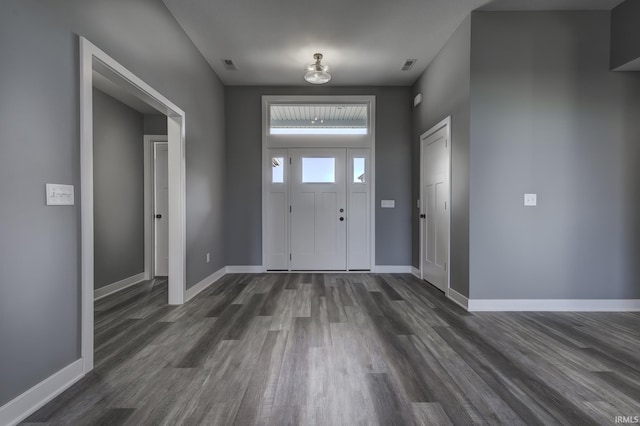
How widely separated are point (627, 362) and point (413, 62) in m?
3.84

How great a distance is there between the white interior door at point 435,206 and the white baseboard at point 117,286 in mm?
4231

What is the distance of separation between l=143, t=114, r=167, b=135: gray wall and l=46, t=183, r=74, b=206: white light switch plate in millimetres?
3338

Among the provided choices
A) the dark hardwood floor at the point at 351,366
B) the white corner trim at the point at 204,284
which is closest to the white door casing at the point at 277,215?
the white corner trim at the point at 204,284

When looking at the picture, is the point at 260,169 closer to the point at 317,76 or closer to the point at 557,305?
the point at 317,76

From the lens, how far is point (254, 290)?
3988mm

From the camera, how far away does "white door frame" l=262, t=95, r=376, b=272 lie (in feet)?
16.5

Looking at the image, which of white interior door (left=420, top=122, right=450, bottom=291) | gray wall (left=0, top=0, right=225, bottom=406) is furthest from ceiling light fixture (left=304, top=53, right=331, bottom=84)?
gray wall (left=0, top=0, right=225, bottom=406)

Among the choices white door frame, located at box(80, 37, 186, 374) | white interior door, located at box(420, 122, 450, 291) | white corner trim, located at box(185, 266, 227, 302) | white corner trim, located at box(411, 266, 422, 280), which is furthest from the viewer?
white corner trim, located at box(411, 266, 422, 280)

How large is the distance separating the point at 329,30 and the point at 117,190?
3.50 m

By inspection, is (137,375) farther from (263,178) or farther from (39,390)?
(263,178)

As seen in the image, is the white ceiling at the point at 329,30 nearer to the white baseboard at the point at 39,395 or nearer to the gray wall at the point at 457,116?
the gray wall at the point at 457,116

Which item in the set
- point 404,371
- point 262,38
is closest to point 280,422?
point 404,371

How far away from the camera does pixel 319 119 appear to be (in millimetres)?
5156

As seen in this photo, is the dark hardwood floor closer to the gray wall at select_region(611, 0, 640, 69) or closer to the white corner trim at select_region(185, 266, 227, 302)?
the white corner trim at select_region(185, 266, 227, 302)
